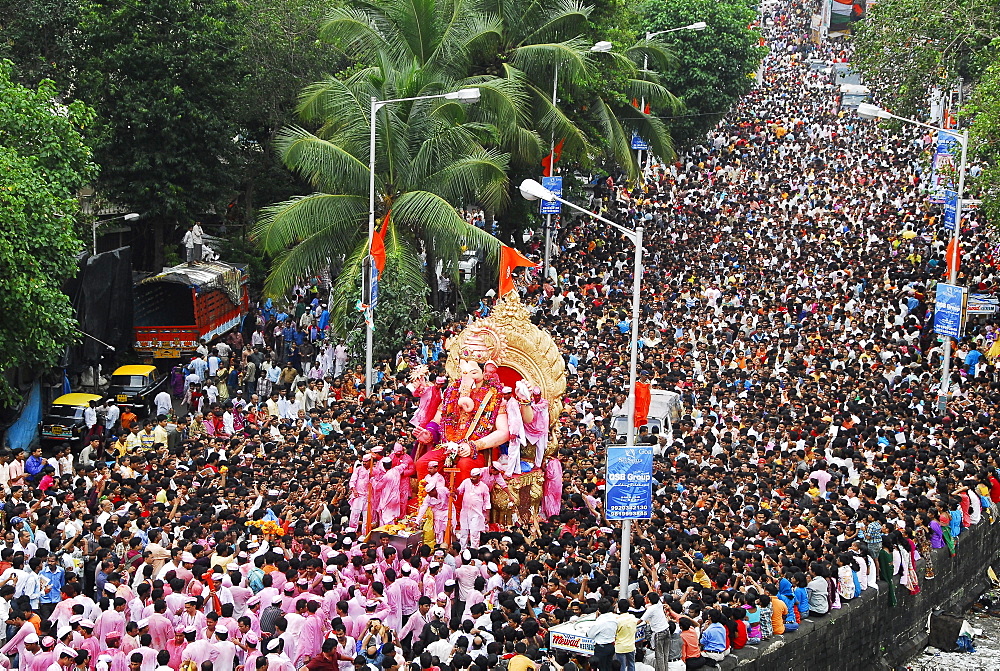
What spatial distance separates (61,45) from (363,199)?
907cm

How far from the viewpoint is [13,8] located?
30766 millimetres

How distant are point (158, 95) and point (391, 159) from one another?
25.4 ft

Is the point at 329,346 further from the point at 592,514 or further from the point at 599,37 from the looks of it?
the point at 599,37

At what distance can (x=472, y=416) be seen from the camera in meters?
18.6

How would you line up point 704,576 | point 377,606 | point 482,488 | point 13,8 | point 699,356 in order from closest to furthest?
point 377,606 < point 704,576 < point 482,488 < point 699,356 < point 13,8

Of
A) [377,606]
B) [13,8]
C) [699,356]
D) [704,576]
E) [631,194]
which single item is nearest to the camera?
[377,606]

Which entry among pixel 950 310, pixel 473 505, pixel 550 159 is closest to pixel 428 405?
pixel 473 505

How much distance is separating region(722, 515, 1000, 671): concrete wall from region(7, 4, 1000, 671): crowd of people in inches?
8.0

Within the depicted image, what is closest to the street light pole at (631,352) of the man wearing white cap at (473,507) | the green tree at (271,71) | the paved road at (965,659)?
the man wearing white cap at (473,507)

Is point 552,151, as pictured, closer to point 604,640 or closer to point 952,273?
point 952,273

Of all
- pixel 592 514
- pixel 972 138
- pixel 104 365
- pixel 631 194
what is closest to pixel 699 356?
pixel 972 138

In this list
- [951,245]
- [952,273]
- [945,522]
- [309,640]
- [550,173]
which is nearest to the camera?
[309,640]

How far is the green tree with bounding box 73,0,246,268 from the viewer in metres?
31.0

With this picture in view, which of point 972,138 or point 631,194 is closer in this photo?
point 972,138
